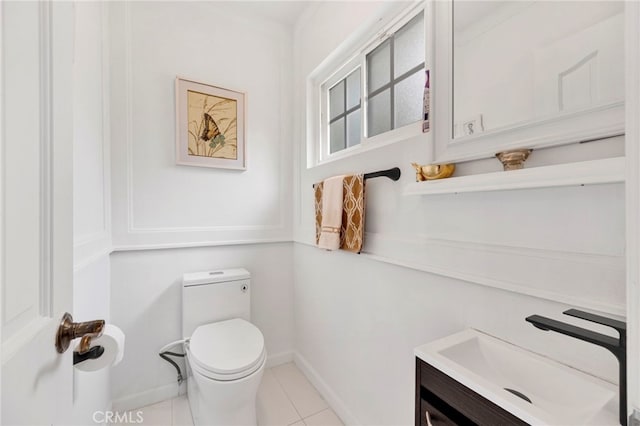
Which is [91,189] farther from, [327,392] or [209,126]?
[327,392]

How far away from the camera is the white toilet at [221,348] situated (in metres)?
1.23

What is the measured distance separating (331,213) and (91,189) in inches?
45.6

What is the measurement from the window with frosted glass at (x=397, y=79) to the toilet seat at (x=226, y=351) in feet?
4.28

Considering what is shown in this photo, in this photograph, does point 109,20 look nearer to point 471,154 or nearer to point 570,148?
point 471,154

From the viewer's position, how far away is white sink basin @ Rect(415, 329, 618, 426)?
1.77ft

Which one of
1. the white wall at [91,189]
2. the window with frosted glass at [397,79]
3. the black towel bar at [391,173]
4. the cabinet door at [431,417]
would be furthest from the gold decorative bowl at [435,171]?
the white wall at [91,189]

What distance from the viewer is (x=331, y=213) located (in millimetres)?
1476

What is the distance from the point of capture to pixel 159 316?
169 cm

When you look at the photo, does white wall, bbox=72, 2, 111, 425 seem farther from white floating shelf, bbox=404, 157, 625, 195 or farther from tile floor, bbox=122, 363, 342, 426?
white floating shelf, bbox=404, 157, 625, 195

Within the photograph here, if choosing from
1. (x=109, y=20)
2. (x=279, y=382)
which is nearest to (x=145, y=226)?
(x=109, y=20)

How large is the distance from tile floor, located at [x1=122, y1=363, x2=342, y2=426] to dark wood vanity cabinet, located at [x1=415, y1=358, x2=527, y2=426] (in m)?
0.99

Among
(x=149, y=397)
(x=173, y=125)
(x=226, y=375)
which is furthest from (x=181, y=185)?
(x=149, y=397)

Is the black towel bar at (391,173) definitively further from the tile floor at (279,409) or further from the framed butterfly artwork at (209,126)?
the tile floor at (279,409)

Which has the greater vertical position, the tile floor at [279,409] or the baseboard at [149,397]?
the baseboard at [149,397]
